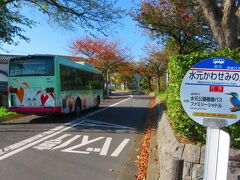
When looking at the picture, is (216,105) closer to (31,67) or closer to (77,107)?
(31,67)

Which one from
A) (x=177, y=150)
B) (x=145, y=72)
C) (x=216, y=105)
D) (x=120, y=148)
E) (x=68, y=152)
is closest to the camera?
(x=216, y=105)

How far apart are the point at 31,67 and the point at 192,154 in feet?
34.6

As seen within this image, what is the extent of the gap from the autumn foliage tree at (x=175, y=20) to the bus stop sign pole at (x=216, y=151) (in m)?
15.4

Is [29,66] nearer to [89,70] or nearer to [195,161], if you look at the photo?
[89,70]

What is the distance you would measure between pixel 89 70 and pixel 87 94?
1.66 m

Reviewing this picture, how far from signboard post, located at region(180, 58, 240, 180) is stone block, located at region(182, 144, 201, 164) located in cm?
145

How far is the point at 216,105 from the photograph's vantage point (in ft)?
9.74

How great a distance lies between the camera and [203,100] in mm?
3010

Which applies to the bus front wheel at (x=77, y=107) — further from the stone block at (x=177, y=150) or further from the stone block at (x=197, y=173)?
the stone block at (x=197, y=173)

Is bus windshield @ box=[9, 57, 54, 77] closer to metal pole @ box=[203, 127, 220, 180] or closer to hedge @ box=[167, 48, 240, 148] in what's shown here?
hedge @ box=[167, 48, 240, 148]

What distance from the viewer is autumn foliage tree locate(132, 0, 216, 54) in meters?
18.9

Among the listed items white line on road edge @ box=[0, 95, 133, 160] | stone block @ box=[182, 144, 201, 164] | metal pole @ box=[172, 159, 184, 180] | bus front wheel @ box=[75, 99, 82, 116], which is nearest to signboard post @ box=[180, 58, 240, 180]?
metal pole @ box=[172, 159, 184, 180]

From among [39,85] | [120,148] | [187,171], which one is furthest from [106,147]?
[39,85]

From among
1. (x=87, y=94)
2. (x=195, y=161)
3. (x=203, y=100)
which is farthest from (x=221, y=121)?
(x=87, y=94)
